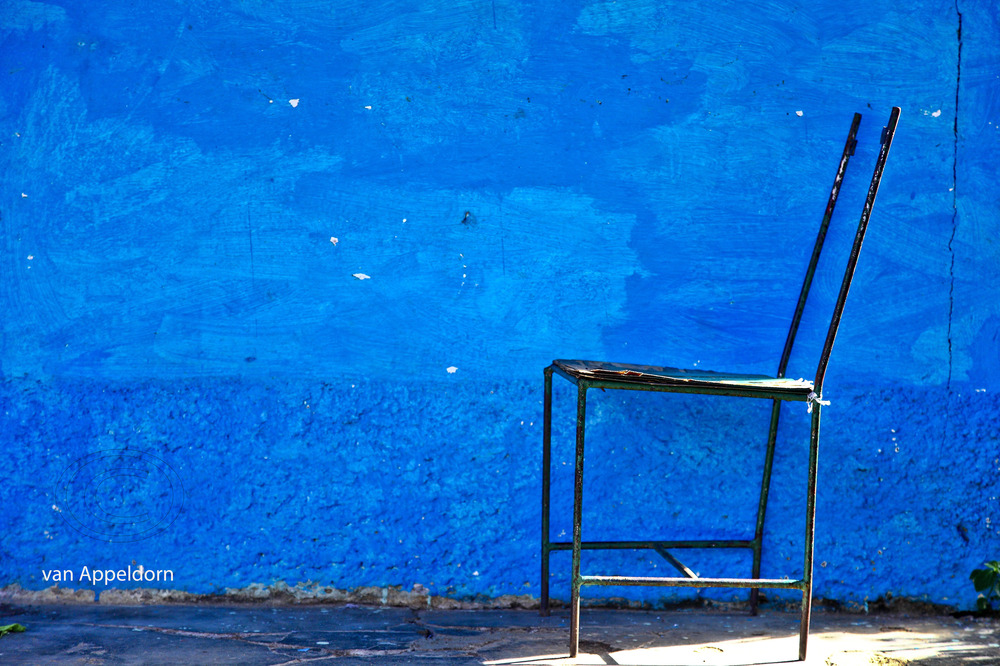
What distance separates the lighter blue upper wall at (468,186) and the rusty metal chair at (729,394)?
168 millimetres

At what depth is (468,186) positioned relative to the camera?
9.44 feet

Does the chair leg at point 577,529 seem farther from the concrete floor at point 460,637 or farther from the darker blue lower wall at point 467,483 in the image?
the darker blue lower wall at point 467,483

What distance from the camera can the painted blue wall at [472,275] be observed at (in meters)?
2.84

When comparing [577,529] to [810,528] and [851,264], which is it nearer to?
[810,528]

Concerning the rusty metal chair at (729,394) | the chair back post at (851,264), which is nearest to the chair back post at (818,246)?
the rusty metal chair at (729,394)

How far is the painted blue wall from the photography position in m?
2.84

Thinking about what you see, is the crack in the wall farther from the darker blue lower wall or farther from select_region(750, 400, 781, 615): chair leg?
select_region(750, 400, 781, 615): chair leg

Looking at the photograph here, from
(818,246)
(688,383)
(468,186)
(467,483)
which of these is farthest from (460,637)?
(818,246)

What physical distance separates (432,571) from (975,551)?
6.27 ft

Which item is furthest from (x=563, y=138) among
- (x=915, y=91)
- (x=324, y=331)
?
(x=915, y=91)

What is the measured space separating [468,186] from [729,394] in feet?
3.81

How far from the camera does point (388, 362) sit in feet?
9.39

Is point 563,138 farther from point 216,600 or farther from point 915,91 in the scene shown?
point 216,600

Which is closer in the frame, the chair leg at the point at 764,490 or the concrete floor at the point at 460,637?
the concrete floor at the point at 460,637
